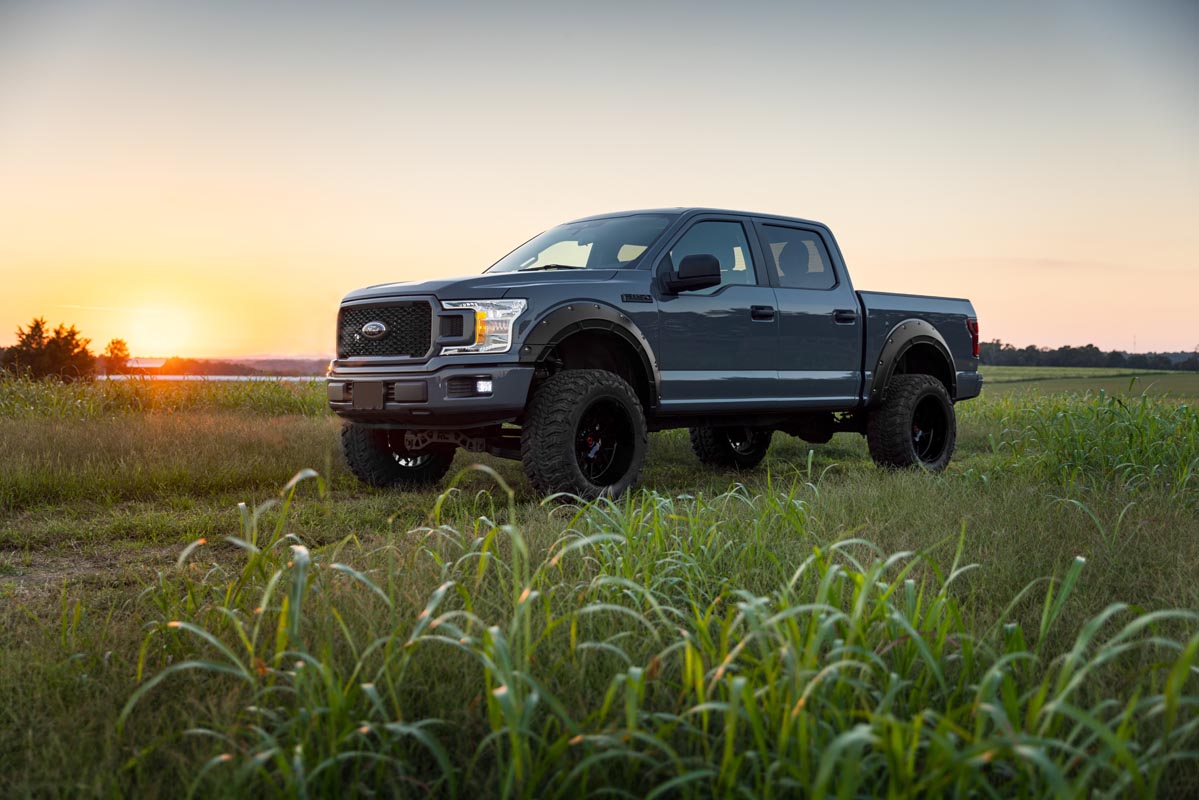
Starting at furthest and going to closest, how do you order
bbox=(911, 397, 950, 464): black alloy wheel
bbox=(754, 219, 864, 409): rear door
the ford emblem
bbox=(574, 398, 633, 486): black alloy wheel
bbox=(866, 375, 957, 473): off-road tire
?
bbox=(911, 397, 950, 464): black alloy wheel < bbox=(866, 375, 957, 473): off-road tire < bbox=(754, 219, 864, 409): rear door < bbox=(574, 398, 633, 486): black alloy wheel < the ford emblem

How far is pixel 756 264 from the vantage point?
314 inches

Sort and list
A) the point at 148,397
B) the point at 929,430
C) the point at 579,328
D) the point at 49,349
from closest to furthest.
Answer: the point at 579,328, the point at 929,430, the point at 148,397, the point at 49,349

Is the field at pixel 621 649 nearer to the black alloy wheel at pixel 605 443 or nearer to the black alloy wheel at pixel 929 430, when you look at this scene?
the black alloy wheel at pixel 605 443

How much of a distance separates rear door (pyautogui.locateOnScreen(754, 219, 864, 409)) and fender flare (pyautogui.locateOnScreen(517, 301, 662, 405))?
1.56 metres

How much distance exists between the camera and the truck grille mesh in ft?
21.4

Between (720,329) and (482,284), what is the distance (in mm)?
2007

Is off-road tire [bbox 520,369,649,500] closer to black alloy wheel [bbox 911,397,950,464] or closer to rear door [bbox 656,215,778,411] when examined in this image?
rear door [bbox 656,215,778,411]

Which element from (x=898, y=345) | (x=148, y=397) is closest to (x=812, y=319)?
(x=898, y=345)

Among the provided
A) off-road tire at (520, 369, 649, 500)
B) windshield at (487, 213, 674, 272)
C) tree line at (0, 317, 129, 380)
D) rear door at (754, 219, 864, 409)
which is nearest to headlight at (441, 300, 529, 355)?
off-road tire at (520, 369, 649, 500)

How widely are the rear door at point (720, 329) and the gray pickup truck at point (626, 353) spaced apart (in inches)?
0.5

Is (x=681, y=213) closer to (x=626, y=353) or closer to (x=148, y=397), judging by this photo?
(x=626, y=353)

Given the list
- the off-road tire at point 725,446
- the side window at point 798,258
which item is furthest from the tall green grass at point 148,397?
the side window at point 798,258

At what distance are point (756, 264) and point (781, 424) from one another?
5.46 feet

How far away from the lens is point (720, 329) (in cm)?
748
